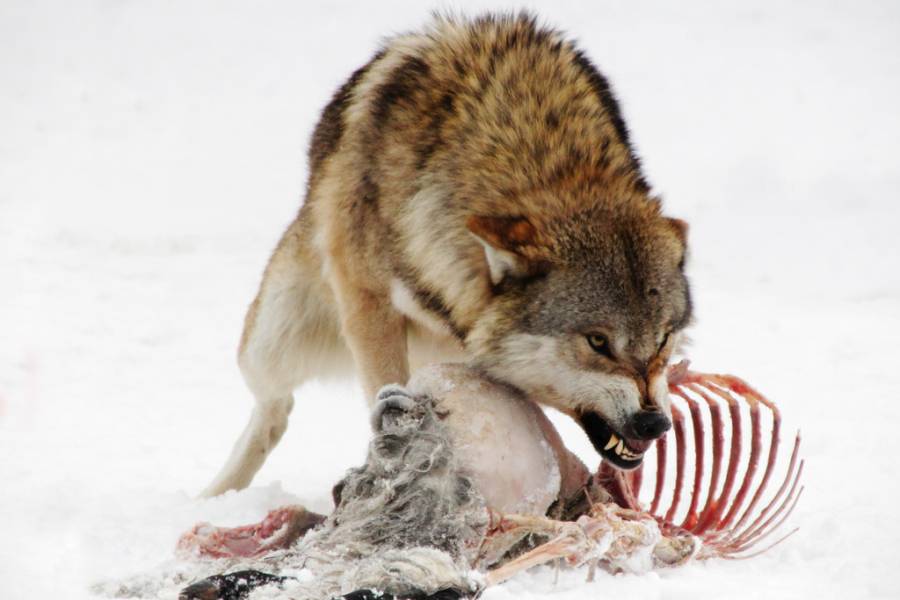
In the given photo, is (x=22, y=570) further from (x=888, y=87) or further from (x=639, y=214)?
(x=888, y=87)

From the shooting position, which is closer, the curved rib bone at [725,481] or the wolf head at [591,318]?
the wolf head at [591,318]

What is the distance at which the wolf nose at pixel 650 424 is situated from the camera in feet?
9.47

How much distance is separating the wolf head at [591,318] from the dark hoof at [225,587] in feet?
3.44

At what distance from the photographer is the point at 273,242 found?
1021 centimetres

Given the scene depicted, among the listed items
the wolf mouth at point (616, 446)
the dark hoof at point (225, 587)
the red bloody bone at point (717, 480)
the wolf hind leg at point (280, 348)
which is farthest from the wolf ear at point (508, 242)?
the wolf hind leg at point (280, 348)

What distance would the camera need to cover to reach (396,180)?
3.66m

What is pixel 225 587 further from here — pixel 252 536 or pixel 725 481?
pixel 725 481

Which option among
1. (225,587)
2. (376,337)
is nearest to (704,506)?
(376,337)

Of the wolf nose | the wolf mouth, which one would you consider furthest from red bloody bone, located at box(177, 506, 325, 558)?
the wolf nose

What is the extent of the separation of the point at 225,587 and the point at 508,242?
50.5 inches

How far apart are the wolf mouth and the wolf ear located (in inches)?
18.7

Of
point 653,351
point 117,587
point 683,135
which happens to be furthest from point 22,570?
point 683,135

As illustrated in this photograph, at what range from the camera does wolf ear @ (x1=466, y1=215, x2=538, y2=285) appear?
3064 millimetres

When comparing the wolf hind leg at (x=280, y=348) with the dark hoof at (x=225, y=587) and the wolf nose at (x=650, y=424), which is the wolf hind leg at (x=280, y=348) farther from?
the dark hoof at (x=225, y=587)
